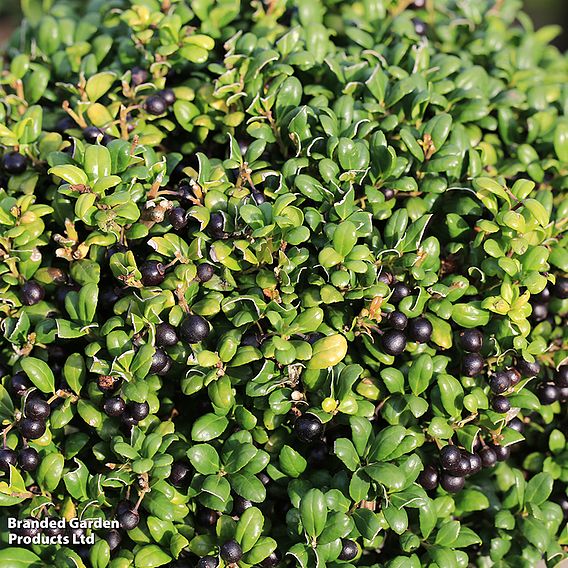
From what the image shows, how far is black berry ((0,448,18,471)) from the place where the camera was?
2.10 metres

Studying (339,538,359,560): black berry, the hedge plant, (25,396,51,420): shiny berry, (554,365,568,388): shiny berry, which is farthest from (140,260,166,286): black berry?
(554,365,568,388): shiny berry

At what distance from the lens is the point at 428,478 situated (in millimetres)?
2164

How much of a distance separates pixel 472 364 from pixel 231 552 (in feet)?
2.85

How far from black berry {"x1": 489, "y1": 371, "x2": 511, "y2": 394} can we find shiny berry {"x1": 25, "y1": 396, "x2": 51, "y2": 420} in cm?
129

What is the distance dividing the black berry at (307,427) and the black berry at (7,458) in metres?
0.81

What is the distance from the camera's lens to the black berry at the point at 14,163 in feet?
8.05

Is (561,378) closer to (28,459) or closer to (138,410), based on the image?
(138,410)

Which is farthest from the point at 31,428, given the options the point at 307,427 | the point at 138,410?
the point at 307,427

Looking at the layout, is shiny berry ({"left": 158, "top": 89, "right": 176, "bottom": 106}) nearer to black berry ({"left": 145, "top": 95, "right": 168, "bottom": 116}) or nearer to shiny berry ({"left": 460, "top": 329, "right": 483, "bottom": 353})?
black berry ({"left": 145, "top": 95, "right": 168, "bottom": 116})

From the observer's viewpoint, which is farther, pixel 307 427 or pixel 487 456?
pixel 487 456

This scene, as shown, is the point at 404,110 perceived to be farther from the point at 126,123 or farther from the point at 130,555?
the point at 130,555

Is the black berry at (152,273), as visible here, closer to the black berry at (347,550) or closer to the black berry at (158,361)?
the black berry at (158,361)

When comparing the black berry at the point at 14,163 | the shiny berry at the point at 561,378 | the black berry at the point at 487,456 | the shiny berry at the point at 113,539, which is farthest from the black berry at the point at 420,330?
the black berry at the point at 14,163

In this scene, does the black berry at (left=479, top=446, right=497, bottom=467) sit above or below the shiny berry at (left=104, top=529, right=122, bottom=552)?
above
